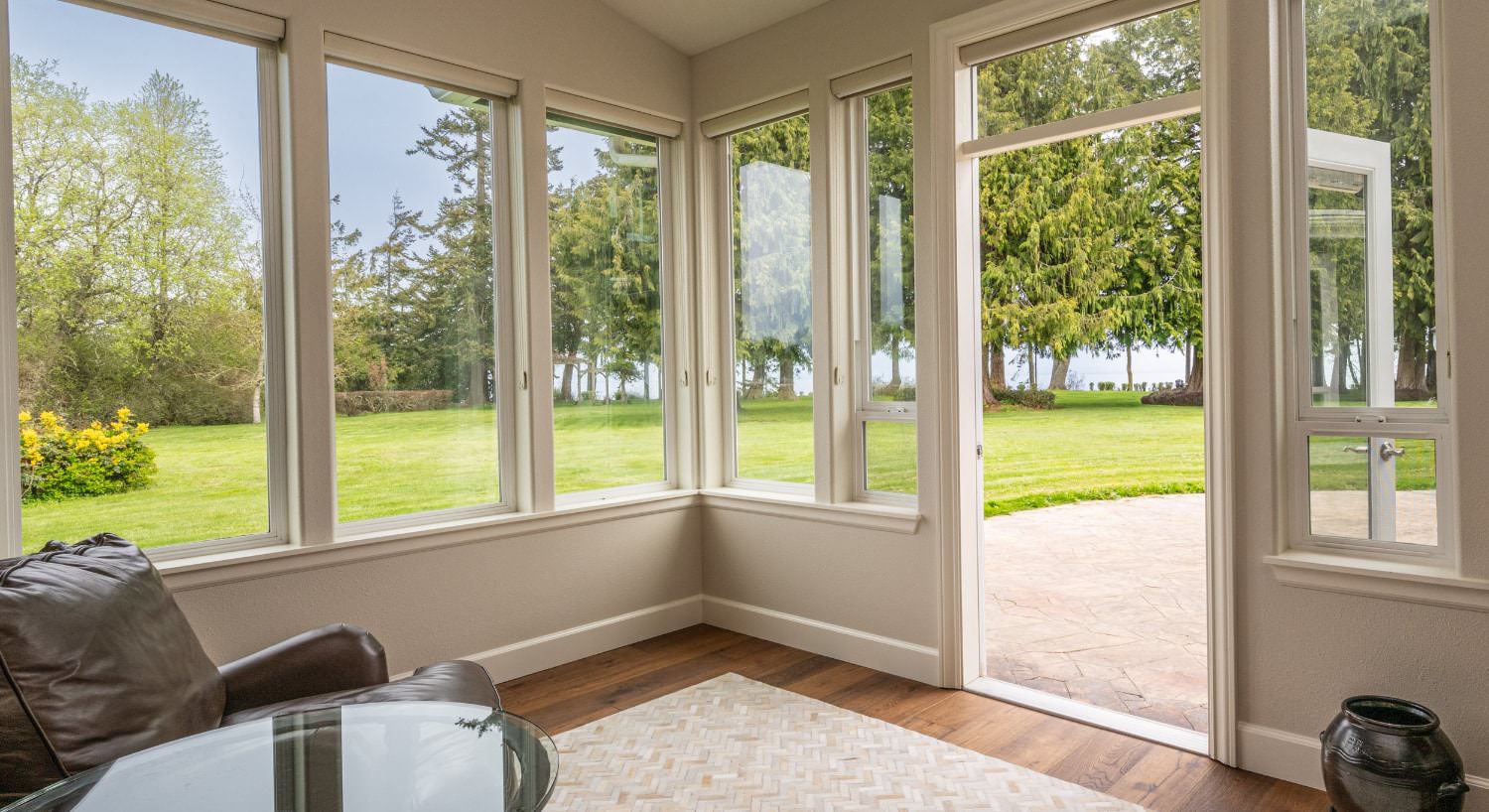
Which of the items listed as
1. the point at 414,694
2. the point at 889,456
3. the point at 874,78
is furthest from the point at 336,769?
the point at 874,78

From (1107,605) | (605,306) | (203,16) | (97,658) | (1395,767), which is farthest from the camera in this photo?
(1107,605)

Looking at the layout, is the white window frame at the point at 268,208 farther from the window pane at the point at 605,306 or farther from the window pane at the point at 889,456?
the window pane at the point at 889,456

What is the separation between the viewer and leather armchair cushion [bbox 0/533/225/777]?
170cm

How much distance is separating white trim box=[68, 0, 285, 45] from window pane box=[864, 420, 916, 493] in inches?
109

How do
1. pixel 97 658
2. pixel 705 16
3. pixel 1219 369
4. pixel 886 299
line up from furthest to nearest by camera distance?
pixel 705 16 → pixel 886 299 → pixel 1219 369 → pixel 97 658

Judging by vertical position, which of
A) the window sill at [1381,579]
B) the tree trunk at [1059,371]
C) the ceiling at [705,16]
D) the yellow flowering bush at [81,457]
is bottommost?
the window sill at [1381,579]

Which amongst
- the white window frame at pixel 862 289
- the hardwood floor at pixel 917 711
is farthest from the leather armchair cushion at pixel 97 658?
the white window frame at pixel 862 289

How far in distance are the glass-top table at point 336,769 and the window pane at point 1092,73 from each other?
109 inches

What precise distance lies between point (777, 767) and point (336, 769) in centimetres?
148

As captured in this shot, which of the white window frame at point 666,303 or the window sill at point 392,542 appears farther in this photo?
the white window frame at point 666,303

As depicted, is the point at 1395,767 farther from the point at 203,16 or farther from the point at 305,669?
the point at 203,16

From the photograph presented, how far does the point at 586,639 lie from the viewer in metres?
3.89

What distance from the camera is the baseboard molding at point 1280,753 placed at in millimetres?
2547

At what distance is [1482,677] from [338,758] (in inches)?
112
